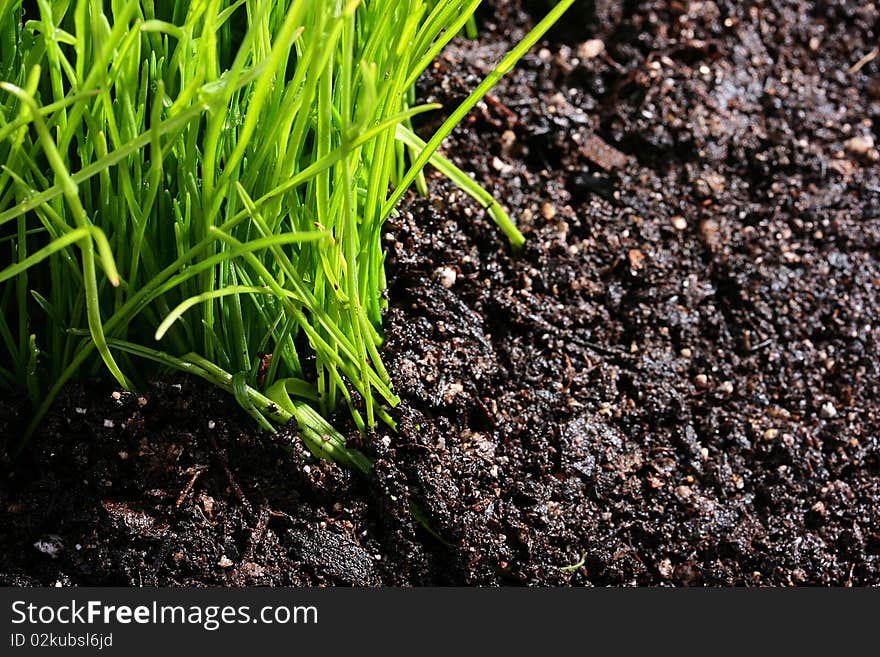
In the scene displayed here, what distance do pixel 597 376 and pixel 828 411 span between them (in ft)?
1.00

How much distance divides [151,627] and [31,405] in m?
0.26

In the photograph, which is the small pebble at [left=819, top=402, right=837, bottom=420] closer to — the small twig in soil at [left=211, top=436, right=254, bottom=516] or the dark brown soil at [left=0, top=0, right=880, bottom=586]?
the dark brown soil at [left=0, top=0, right=880, bottom=586]

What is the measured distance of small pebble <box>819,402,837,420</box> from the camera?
1.24 metres

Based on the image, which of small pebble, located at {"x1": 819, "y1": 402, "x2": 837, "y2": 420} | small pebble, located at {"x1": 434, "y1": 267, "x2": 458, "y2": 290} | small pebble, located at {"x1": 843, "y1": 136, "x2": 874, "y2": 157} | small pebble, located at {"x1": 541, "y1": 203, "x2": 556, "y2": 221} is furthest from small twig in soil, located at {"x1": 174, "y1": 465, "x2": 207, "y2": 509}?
small pebble, located at {"x1": 843, "y1": 136, "x2": 874, "y2": 157}

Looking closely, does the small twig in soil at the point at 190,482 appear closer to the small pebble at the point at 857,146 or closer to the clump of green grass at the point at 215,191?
the clump of green grass at the point at 215,191

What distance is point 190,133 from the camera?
33.1 inches

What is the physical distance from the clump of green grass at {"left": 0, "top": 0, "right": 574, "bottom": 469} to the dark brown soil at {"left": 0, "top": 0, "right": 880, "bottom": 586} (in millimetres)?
59

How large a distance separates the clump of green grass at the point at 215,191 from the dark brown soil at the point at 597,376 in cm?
6

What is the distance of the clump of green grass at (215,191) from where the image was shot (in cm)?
74

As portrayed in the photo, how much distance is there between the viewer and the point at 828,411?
124cm

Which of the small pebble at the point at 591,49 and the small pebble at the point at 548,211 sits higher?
the small pebble at the point at 591,49

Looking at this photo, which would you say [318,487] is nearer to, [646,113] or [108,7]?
[108,7]

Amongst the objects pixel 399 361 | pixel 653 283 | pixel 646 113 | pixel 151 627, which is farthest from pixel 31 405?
pixel 646 113

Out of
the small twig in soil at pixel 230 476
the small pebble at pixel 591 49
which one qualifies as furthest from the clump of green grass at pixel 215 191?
the small pebble at pixel 591 49
